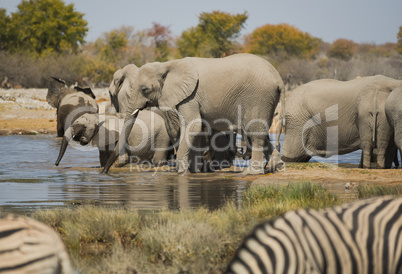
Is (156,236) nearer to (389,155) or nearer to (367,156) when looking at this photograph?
(367,156)

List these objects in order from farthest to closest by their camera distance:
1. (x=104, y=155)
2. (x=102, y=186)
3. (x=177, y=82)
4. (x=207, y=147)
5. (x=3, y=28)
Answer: (x=3, y=28), (x=104, y=155), (x=207, y=147), (x=177, y=82), (x=102, y=186)

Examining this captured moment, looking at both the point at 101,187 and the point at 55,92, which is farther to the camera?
the point at 55,92

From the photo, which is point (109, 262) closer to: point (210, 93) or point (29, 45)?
point (210, 93)

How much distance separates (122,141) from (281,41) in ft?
190

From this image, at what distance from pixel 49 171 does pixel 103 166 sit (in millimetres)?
1048

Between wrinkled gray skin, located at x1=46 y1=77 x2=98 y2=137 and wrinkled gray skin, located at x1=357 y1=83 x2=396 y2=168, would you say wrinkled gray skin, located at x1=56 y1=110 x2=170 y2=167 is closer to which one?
wrinkled gray skin, located at x1=357 y1=83 x2=396 y2=168

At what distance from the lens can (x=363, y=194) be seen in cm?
858

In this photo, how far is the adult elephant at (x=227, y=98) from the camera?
1184 centimetres

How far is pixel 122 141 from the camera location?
507 inches

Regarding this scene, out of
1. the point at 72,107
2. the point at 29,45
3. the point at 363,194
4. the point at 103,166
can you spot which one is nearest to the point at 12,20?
the point at 29,45

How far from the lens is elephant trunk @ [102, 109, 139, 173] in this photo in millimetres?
12586

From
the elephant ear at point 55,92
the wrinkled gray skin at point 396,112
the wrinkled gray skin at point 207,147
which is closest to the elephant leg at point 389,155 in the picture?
the wrinkled gray skin at point 396,112

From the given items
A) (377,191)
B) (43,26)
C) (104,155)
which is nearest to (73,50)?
(43,26)

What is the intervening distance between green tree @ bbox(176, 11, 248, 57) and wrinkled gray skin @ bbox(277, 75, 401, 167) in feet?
126
